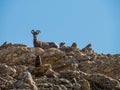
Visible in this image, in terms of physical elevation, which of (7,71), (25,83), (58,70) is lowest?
(25,83)

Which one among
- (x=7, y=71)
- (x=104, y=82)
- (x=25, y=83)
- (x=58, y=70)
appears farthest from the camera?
(x=58, y=70)

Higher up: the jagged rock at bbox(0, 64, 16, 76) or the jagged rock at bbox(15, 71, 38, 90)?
the jagged rock at bbox(0, 64, 16, 76)

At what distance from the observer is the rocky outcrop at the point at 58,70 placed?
106ft

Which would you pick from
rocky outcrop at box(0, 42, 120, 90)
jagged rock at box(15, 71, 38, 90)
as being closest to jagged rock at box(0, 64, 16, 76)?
rocky outcrop at box(0, 42, 120, 90)

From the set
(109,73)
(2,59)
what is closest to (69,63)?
(109,73)

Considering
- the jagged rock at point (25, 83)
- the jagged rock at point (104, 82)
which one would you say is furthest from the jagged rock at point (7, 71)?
the jagged rock at point (104, 82)

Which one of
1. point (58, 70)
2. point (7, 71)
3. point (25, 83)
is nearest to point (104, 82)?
point (25, 83)

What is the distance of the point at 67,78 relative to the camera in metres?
35.7

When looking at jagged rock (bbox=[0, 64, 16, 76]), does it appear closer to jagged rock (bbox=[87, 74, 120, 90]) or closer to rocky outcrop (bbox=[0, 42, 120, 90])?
rocky outcrop (bbox=[0, 42, 120, 90])

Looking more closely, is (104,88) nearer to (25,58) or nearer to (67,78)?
(67,78)

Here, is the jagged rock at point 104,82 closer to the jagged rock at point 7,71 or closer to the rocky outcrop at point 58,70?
the rocky outcrop at point 58,70

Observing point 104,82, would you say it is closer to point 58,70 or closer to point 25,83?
point 25,83

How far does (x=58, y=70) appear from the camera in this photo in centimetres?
4712

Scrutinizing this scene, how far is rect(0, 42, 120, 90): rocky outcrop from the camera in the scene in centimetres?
3228
